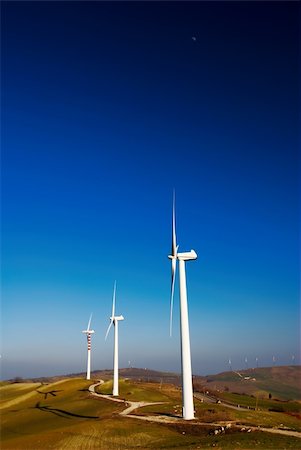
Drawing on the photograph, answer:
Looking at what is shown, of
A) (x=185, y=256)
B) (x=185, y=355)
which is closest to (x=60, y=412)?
(x=185, y=355)

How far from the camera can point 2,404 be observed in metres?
129


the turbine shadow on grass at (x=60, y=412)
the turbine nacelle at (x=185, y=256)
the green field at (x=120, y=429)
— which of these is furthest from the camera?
the turbine shadow on grass at (x=60, y=412)

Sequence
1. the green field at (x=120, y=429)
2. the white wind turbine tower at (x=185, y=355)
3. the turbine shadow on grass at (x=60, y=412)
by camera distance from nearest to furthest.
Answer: the green field at (x=120, y=429) < the white wind turbine tower at (x=185, y=355) < the turbine shadow on grass at (x=60, y=412)

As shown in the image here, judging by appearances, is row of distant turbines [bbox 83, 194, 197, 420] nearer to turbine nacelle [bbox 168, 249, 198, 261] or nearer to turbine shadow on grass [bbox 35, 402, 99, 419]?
turbine nacelle [bbox 168, 249, 198, 261]

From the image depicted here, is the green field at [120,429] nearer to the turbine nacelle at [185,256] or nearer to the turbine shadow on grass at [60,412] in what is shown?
the turbine shadow on grass at [60,412]

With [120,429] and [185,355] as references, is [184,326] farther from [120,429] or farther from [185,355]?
[120,429]

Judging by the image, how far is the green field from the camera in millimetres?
52169

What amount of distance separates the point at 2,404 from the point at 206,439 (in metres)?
96.6

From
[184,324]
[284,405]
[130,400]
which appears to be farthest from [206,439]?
[284,405]

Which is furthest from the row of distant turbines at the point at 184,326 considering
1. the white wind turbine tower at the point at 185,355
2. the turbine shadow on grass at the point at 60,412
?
the turbine shadow on grass at the point at 60,412

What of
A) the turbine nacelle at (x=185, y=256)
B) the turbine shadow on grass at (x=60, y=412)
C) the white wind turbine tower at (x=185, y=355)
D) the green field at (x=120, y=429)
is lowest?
the turbine shadow on grass at (x=60, y=412)

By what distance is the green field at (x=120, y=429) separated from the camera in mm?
52169

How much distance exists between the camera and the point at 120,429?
64.0m

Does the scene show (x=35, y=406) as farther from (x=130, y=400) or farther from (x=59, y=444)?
(x=59, y=444)
